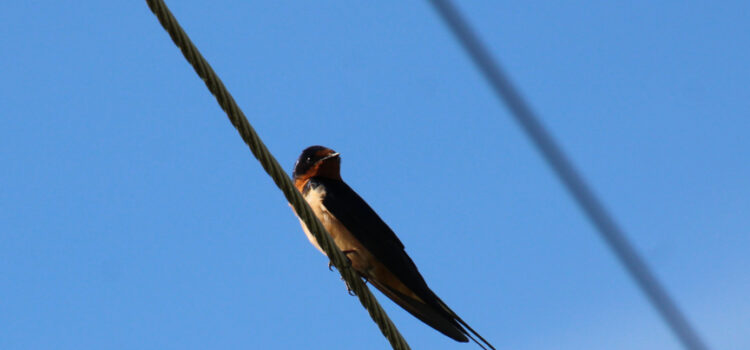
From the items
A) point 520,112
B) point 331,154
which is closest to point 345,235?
point 331,154

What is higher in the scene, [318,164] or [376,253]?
[318,164]

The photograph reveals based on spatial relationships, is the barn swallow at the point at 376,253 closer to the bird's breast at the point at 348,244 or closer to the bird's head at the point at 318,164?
the bird's breast at the point at 348,244

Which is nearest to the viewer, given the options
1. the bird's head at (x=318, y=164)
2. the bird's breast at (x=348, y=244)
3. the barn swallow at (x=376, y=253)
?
A: the barn swallow at (x=376, y=253)

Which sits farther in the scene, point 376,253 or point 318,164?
point 318,164

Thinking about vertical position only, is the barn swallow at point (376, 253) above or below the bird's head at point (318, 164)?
below

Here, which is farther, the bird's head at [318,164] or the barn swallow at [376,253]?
the bird's head at [318,164]

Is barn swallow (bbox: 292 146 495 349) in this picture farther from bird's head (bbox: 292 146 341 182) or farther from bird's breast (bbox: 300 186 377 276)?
bird's head (bbox: 292 146 341 182)

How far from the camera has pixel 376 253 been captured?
533 cm

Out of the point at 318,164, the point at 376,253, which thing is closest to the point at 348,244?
the point at 376,253

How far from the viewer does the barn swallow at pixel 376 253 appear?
4.95 metres

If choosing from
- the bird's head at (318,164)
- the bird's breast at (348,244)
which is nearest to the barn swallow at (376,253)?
the bird's breast at (348,244)

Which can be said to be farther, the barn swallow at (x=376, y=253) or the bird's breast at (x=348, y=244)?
the bird's breast at (x=348, y=244)

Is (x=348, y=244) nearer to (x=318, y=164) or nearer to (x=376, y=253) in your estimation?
(x=376, y=253)

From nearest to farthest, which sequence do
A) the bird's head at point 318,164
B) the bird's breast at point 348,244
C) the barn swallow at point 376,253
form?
the barn swallow at point 376,253 < the bird's breast at point 348,244 < the bird's head at point 318,164
